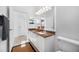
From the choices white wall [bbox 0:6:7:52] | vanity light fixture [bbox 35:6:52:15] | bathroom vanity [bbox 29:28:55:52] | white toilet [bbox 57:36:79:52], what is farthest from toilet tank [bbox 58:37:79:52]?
white wall [bbox 0:6:7:52]

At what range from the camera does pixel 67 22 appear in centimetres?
134

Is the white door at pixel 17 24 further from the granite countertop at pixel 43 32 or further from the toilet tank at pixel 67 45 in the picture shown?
the toilet tank at pixel 67 45

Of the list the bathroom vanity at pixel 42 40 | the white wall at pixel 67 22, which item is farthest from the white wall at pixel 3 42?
the white wall at pixel 67 22

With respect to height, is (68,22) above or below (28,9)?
below

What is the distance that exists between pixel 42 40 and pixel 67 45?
368 millimetres

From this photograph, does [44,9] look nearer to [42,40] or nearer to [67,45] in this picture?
[42,40]

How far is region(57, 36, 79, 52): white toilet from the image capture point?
1288 mm

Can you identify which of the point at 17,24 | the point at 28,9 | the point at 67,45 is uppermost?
the point at 28,9

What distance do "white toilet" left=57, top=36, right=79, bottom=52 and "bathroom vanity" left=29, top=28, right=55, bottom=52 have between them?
0.40 ft

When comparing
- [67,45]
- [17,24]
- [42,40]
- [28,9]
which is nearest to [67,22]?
[67,45]

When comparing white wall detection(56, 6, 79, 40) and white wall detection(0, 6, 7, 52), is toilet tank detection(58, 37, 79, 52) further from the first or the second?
white wall detection(0, 6, 7, 52)
